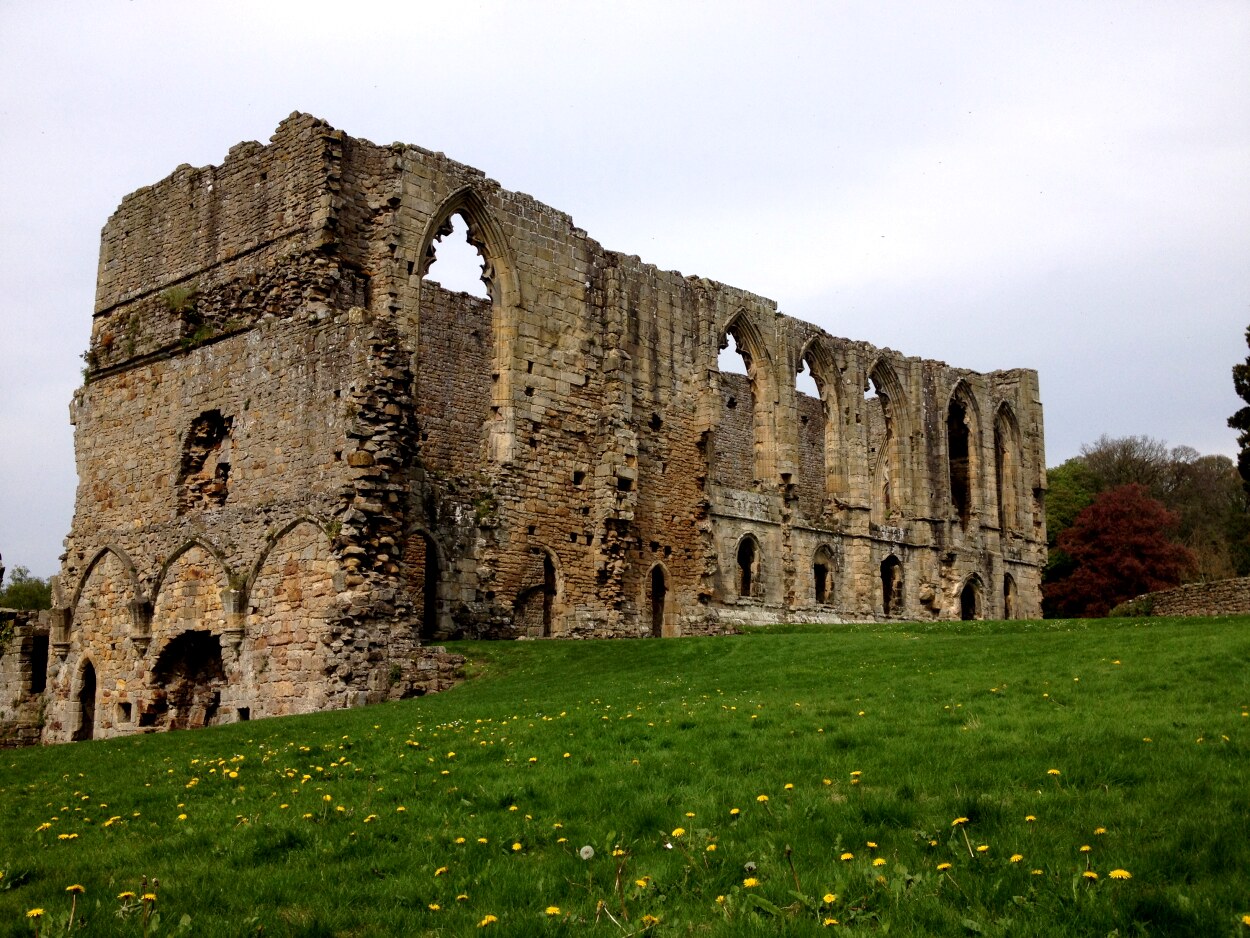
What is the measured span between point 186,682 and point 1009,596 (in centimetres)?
2647

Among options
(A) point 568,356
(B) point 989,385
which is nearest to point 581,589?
(A) point 568,356

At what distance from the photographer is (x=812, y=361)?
32.8 metres

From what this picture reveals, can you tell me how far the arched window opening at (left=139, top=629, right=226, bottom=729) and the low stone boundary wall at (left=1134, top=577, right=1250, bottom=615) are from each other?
1684 cm

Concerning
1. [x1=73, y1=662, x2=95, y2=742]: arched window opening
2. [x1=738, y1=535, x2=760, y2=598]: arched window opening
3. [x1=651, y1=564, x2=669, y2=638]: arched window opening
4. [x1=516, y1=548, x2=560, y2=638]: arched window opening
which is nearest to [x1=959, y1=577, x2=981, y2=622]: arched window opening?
[x1=738, y1=535, x2=760, y2=598]: arched window opening

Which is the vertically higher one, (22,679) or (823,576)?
(823,576)

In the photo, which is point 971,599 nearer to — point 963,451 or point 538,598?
point 963,451

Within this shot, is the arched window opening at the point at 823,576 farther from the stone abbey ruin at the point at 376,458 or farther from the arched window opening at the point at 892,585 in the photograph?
the arched window opening at the point at 892,585

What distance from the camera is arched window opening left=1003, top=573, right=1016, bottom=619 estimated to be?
37469 mm

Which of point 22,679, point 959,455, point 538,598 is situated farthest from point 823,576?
point 22,679

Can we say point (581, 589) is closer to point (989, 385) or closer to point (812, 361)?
point (812, 361)

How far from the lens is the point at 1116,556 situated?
4297 centimetres

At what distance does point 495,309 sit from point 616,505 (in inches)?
170

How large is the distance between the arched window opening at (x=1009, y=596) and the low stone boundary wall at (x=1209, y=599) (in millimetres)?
14095

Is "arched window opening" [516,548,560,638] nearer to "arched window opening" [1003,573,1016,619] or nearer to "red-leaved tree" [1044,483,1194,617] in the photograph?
"arched window opening" [1003,573,1016,619]
